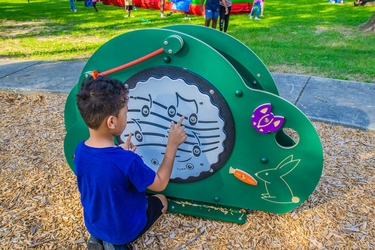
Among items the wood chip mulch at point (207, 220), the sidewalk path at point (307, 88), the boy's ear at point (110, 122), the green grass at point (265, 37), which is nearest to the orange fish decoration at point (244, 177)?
the wood chip mulch at point (207, 220)

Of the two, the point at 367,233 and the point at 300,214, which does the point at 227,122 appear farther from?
the point at 367,233

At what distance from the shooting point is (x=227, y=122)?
2.00 metres

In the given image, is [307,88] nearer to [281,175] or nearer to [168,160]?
[281,175]

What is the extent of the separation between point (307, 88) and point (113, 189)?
354cm

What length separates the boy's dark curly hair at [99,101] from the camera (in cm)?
155

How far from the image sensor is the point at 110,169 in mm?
1619

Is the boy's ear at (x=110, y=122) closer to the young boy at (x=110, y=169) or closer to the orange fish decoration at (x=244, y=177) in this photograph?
the young boy at (x=110, y=169)

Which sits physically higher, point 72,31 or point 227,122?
point 227,122

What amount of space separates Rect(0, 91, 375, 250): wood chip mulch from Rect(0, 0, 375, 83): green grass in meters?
2.64

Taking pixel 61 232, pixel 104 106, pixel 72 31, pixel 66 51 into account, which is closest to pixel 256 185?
pixel 104 106

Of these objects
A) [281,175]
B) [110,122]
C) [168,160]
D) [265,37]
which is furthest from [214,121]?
[265,37]

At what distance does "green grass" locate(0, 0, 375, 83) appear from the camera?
18.7 feet

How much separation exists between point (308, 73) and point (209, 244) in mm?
3875

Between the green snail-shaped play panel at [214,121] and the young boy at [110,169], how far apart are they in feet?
0.78
